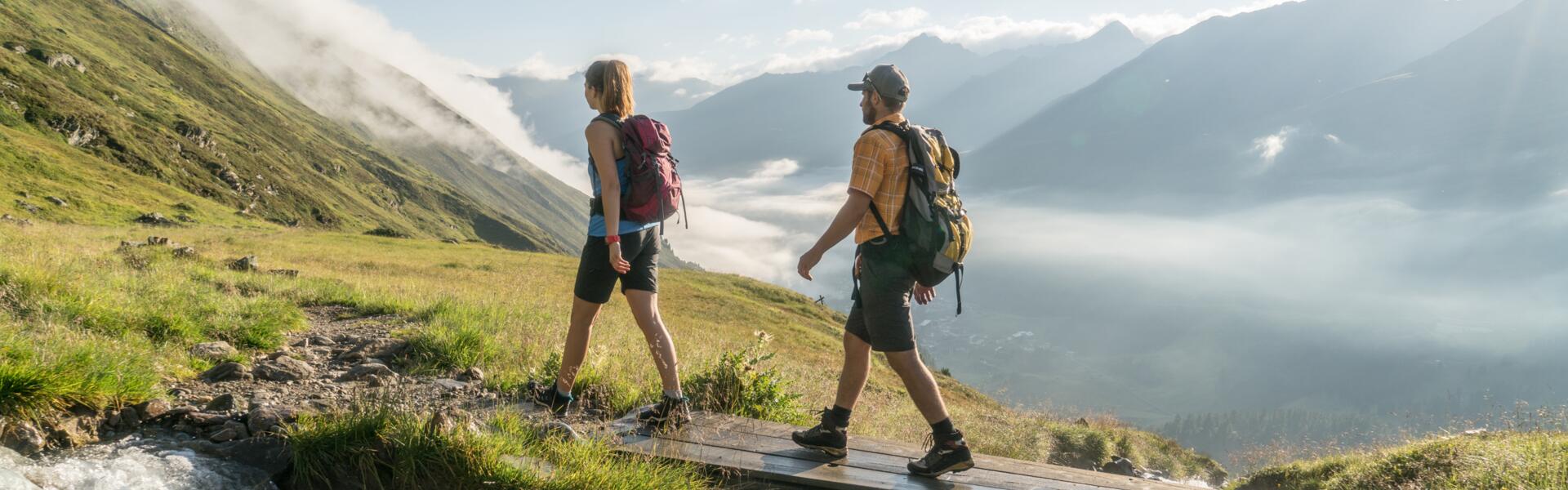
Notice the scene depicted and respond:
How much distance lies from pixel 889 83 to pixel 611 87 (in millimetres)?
1943

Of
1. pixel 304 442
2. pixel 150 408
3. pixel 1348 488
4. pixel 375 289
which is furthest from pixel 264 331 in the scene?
pixel 1348 488

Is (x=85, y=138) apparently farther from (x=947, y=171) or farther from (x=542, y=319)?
(x=947, y=171)

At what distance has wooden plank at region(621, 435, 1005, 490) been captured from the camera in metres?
4.74

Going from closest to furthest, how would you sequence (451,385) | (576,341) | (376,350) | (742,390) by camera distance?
(576,341)
(451,385)
(742,390)
(376,350)

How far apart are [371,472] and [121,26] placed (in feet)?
760

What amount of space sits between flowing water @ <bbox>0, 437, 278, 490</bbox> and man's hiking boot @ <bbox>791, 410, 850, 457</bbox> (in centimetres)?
317

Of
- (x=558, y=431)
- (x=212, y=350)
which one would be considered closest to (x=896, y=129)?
(x=558, y=431)

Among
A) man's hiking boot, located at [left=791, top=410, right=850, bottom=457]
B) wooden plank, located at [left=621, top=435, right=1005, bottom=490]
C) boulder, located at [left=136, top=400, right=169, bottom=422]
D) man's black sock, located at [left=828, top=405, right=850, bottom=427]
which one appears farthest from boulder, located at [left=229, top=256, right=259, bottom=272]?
man's black sock, located at [left=828, top=405, right=850, bottom=427]

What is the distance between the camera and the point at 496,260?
192 feet

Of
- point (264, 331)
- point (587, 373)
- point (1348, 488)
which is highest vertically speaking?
point (1348, 488)

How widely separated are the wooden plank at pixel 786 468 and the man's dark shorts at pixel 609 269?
1.06m

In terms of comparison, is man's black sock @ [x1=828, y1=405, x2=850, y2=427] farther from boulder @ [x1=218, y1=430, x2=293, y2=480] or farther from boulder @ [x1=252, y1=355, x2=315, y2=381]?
boulder @ [x1=252, y1=355, x2=315, y2=381]

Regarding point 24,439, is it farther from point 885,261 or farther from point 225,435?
point 885,261

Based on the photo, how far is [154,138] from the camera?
10450 centimetres
